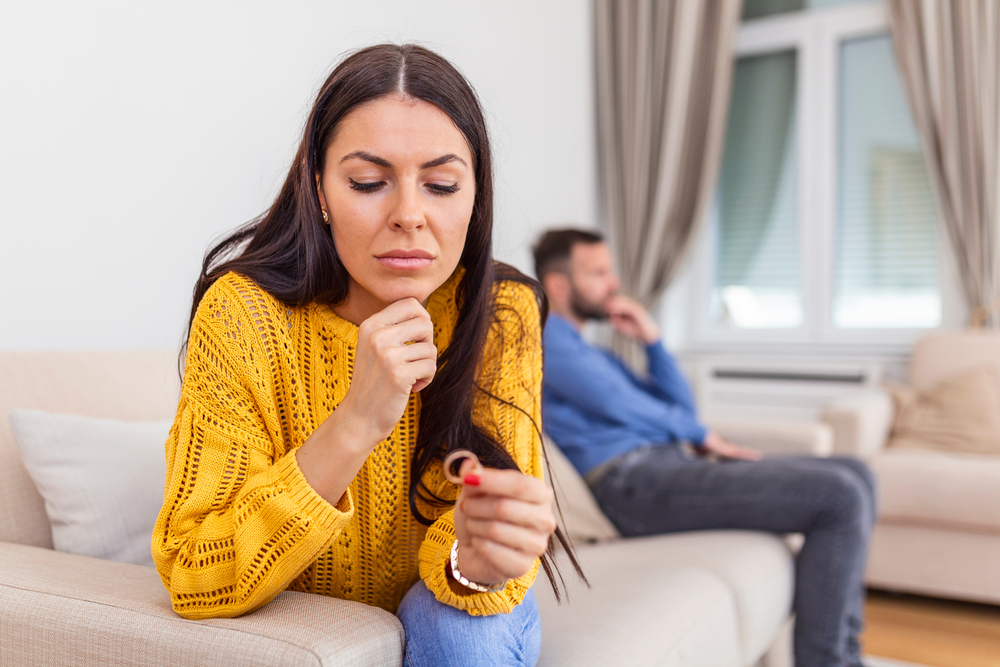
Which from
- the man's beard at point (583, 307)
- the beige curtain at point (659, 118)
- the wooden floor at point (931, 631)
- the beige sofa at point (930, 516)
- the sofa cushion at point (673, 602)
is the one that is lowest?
the wooden floor at point (931, 631)

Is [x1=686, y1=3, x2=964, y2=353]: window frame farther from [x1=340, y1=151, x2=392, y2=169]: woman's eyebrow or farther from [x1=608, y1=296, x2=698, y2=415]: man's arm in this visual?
[x1=340, y1=151, x2=392, y2=169]: woman's eyebrow

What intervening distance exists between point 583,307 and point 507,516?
5.08 ft

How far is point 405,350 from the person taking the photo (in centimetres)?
81

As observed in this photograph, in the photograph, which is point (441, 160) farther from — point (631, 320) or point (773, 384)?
point (773, 384)

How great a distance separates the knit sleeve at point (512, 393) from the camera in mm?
934

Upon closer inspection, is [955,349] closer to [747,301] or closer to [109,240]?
[747,301]

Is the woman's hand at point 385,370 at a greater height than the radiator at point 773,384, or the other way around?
the woman's hand at point 385,370

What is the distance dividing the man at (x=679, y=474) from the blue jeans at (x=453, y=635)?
3.13ft

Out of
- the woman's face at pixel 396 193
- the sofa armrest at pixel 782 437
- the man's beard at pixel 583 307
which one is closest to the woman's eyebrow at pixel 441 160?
the woman's face at pixel 396 193

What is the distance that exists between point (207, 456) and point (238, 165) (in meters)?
1.20

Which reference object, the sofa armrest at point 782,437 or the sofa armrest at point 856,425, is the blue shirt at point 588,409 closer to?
the sofa armrest at point 782,437

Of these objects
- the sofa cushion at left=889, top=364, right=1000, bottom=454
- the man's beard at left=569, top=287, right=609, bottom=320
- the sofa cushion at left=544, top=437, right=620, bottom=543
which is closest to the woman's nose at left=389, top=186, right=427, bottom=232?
the sofa cushion at left=544, top=437, right=620, bottom=543

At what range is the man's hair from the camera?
2.27 m

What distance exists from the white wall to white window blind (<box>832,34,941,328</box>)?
2.30 meters
